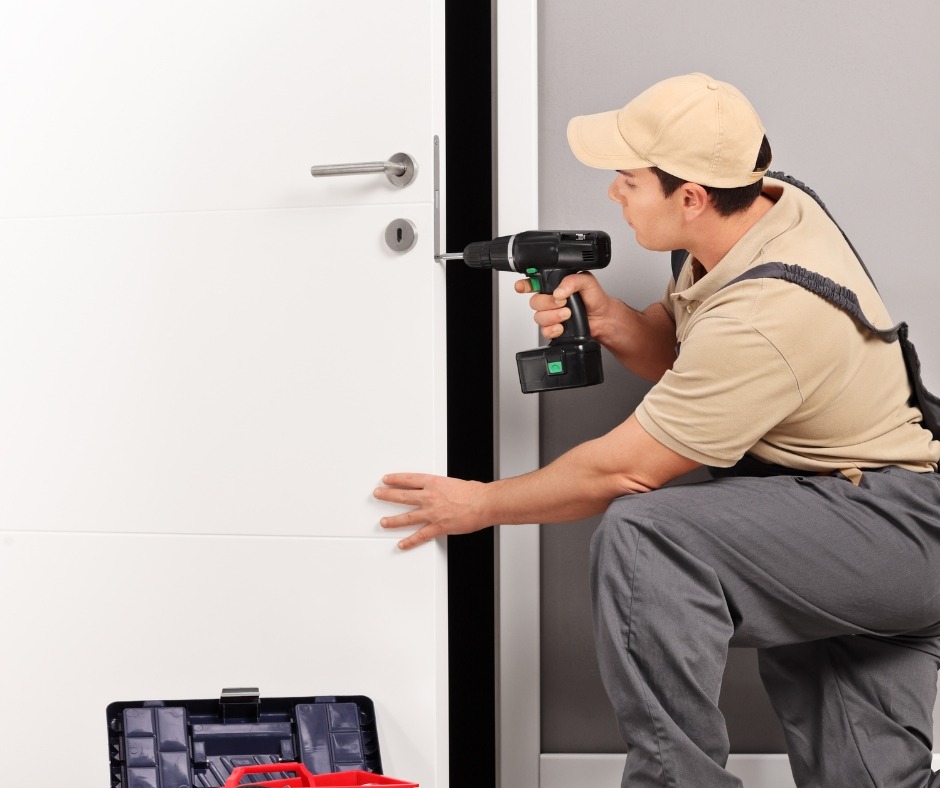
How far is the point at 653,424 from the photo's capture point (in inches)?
48.1

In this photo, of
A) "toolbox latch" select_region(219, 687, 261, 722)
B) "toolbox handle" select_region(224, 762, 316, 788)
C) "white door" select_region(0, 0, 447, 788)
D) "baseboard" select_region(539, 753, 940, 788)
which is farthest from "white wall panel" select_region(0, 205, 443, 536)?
"baseboard" select_region(539, 753, 940, 788)

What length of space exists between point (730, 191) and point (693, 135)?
102 mm

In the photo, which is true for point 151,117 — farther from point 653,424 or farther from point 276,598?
point 653,424

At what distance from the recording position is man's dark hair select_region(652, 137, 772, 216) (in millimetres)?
1285

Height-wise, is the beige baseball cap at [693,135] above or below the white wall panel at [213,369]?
above

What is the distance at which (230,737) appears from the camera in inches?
52.3

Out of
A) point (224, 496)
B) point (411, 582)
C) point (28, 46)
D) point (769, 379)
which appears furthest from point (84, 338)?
point (769, 379)

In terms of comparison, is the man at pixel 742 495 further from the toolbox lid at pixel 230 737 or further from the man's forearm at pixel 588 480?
the toolbox lid at pixel 230 737

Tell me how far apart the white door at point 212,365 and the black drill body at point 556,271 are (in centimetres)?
12

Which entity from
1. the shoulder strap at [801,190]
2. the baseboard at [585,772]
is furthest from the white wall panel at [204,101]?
the baseboard at [585,772]

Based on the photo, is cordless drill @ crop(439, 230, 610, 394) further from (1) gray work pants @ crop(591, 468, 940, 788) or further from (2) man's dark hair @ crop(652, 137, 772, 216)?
(1) gray work pants @ crop(591, 468, 940, 788)

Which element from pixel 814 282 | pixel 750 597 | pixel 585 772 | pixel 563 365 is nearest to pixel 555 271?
pixel 563 365

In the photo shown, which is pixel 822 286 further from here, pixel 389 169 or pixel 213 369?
pixel 213 369

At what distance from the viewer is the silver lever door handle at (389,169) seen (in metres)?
1.38
